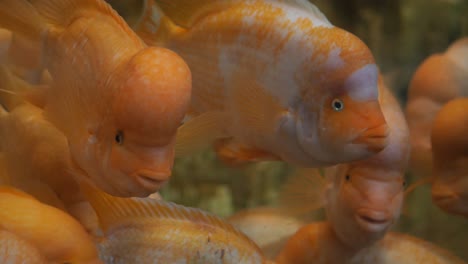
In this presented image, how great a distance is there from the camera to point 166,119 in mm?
1455

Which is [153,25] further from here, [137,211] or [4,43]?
[137,211]

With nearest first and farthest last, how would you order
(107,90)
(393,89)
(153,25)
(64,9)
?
(107,90), (64,9), (153,25), (393,89)

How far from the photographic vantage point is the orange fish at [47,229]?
1.61 metres

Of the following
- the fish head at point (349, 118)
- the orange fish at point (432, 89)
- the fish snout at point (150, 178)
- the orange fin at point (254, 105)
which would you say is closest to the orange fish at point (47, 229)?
the fish snout at point (150, 178)

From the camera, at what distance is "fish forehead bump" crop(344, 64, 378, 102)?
70.4 inches

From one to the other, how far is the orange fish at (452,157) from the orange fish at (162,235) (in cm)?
99

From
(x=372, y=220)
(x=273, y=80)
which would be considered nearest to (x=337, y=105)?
(x=273, y=80)

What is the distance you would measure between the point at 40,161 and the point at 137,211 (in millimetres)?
360

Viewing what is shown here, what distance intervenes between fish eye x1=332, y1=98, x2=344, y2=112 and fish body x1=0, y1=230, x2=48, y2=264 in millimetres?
922

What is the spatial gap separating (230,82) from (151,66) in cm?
58

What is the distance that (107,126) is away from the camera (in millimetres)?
1563

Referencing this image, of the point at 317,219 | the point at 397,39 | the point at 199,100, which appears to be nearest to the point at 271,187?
the point at 317,219

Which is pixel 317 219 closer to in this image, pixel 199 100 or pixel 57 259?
pixel 199 100

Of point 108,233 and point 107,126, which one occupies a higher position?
point 107,126
